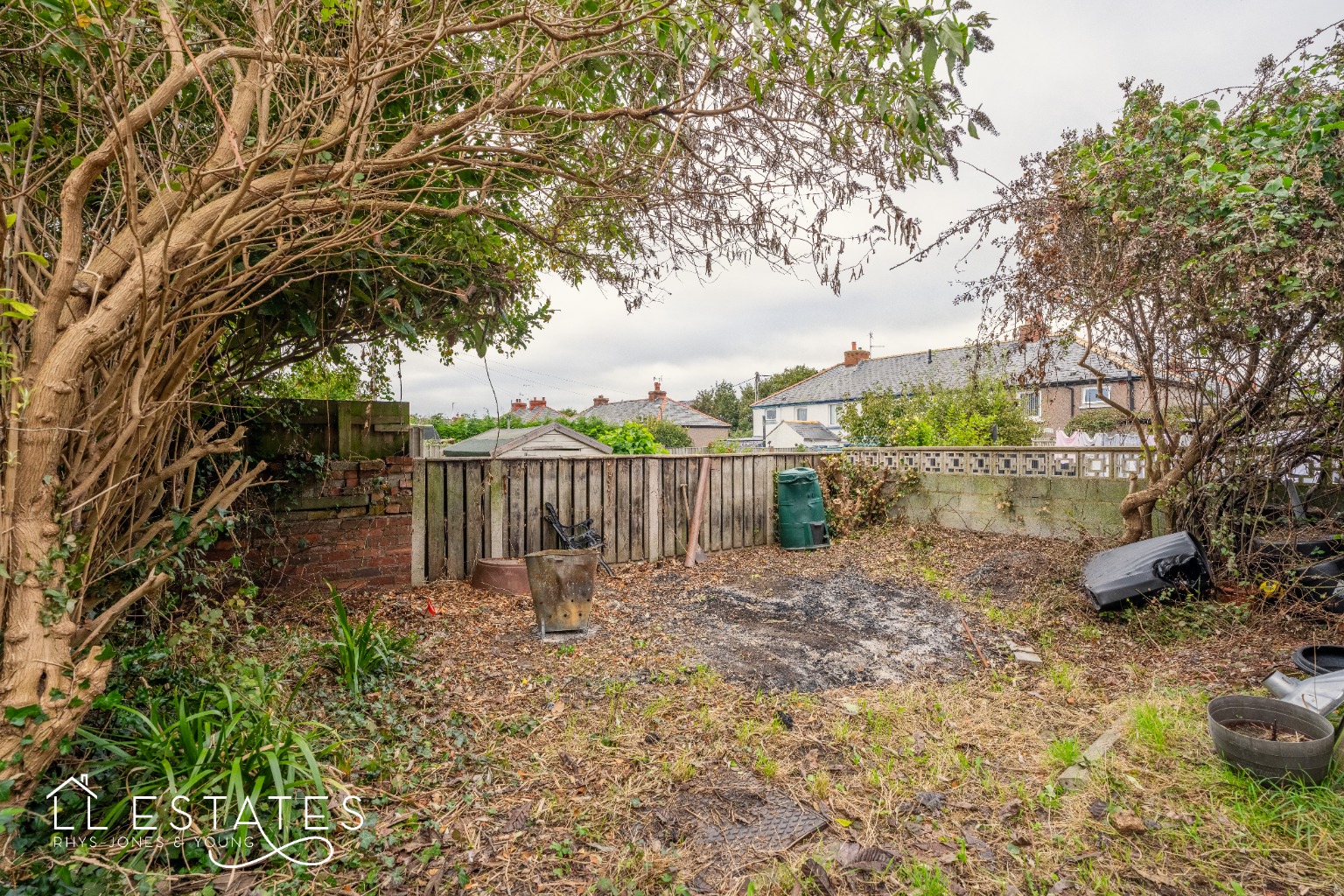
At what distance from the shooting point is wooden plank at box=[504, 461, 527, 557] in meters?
6.01

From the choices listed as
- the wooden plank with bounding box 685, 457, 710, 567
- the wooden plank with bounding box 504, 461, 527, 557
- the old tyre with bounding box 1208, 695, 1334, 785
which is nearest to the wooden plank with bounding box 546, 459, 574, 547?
the wooden plank with bounding box 504, 461, 527, 557

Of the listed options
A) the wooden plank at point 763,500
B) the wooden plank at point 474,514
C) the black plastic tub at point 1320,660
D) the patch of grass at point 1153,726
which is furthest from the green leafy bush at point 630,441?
the black plastic tub at point 1320,660

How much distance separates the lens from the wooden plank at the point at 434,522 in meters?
5.49

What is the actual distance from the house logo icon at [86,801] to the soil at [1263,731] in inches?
156

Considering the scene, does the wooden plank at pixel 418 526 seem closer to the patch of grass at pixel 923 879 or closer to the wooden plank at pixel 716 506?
the wooden plank at pixel 716 506

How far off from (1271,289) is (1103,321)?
1.44 meters

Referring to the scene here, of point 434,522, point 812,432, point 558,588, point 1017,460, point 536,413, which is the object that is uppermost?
point 536,413

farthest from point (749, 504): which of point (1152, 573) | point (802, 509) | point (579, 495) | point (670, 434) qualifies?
point (670, 434)

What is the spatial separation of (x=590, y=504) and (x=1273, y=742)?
208 inches

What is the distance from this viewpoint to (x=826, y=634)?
4.55m

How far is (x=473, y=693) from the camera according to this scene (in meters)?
3.22

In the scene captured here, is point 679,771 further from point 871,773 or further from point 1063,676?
point 1063,676

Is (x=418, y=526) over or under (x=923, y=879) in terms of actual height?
over

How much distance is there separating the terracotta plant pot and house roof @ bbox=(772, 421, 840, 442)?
22414mm
